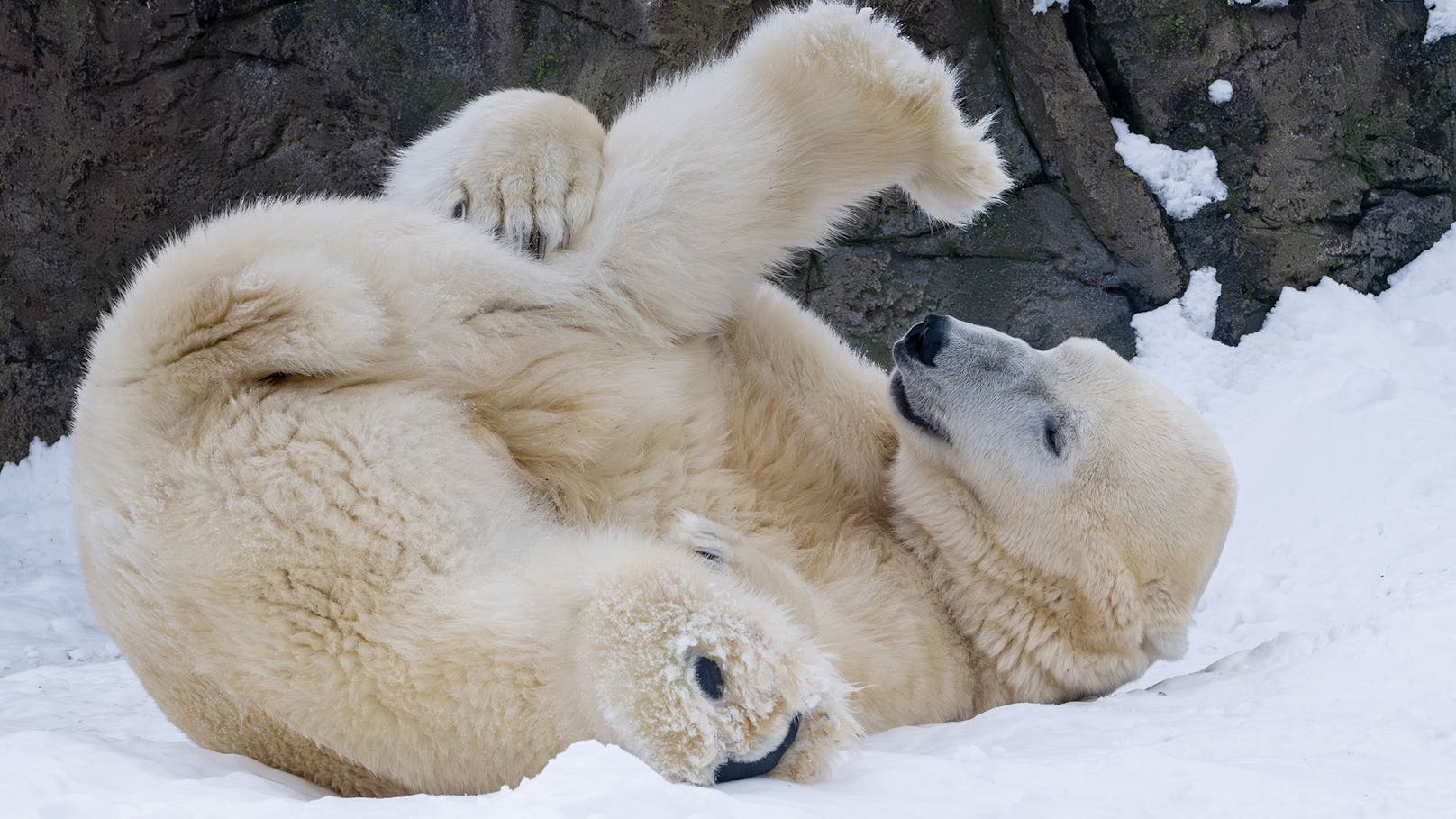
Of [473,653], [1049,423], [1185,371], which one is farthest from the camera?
[1185,371]

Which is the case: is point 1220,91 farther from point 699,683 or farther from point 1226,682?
point 699,683

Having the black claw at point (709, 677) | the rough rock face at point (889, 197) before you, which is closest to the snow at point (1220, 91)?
the rough rock face at point (889, 197)

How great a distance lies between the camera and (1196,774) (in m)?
1.71

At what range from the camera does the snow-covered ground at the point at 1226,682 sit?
142 cm

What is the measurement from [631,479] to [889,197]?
336 centimetres

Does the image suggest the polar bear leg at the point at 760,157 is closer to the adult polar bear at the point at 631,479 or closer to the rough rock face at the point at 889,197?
the adult polar bear at the point at 631,479

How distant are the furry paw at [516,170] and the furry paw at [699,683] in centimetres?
86

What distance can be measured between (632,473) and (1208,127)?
3990 millimetres

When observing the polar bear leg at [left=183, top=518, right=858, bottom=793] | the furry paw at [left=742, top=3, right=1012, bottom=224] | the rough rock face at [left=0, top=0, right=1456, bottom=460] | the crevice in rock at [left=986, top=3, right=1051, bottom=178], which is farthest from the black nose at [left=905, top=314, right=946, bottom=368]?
the crevice in rock at [left=986, top=3, right=1051, bottom=178]

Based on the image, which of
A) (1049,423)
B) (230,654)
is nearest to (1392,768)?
(1049,423)

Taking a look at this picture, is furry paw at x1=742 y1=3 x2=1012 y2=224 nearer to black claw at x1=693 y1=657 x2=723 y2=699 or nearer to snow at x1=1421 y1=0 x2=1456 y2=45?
black claw at x1=693 y1=657 x2=723 y2=699

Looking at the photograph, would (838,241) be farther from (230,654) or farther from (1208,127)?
(230,654)

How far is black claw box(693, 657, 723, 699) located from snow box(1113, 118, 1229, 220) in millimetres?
4263

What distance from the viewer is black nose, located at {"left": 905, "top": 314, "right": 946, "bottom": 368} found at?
8.42ft
